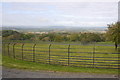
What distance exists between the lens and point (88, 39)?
19.6 m

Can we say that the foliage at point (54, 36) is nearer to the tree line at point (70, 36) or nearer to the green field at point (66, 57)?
the tree line at point (70, 36)

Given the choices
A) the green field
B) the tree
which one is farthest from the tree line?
the green field

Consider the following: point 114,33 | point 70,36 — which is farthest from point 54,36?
point 114,33

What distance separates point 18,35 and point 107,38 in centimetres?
1295

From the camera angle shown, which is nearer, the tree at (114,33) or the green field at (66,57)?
the green field at (66,57)

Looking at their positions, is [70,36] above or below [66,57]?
above

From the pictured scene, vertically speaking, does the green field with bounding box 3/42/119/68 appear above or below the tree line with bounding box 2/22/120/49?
below

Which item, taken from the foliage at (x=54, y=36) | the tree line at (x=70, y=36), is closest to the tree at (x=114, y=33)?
the tree line at (x=70, y=36)

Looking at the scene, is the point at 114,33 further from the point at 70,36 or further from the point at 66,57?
the point at 66,57

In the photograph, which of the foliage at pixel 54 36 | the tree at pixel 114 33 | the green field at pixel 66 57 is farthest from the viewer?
the tree at pixel 114 33

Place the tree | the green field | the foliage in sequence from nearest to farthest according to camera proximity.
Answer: the green field
the foliage
the tree

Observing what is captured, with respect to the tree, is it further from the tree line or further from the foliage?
the foliage

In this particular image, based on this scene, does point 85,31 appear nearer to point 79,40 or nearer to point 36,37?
point 79,40

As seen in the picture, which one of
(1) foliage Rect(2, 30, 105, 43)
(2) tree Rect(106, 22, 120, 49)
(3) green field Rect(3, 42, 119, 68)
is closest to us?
(3) green field Rect(3, 42, 119, 68)
